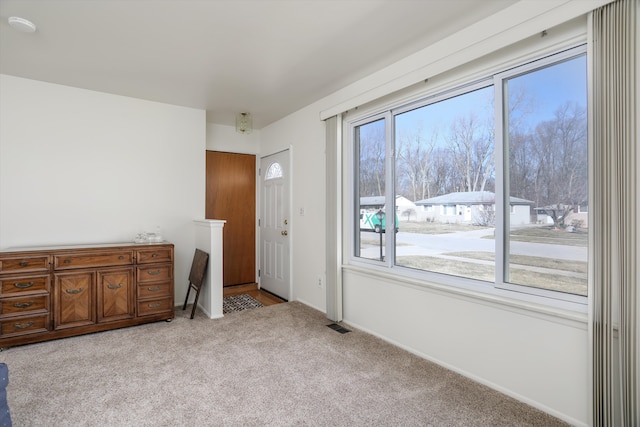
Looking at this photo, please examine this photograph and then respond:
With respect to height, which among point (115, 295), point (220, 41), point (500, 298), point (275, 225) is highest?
point (220, 41)

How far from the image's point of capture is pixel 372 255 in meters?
3.32

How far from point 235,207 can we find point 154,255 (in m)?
1.73

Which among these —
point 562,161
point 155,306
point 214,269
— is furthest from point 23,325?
point 562,161

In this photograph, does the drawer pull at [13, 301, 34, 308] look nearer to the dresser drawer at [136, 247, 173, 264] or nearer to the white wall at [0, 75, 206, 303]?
the white wall at [0, 75, 206, 303]

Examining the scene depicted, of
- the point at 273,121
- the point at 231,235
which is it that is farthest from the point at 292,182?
the point at 231,235

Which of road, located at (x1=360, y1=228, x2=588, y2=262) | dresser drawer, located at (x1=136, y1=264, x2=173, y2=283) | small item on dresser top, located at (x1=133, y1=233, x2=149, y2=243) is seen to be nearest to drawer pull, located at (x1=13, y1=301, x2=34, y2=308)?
dresser drawer, located at (x1=136, y1=264, x2=173, y2=283)

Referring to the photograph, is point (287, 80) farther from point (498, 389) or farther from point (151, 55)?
point (498, 389)

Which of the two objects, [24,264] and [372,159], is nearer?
[24,264]

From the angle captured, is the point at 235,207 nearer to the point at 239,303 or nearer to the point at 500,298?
the point at 239,303

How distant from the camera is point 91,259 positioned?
311 cm

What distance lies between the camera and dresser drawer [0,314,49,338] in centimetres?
278

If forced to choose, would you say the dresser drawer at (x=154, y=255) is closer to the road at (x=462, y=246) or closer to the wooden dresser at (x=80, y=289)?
the wooden dresser at (x=80, y=289)

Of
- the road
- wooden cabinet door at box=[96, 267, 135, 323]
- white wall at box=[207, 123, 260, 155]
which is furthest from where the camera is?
white wall at box=[207, 123, 260, 155]

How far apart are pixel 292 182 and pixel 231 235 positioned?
4.61 feet
